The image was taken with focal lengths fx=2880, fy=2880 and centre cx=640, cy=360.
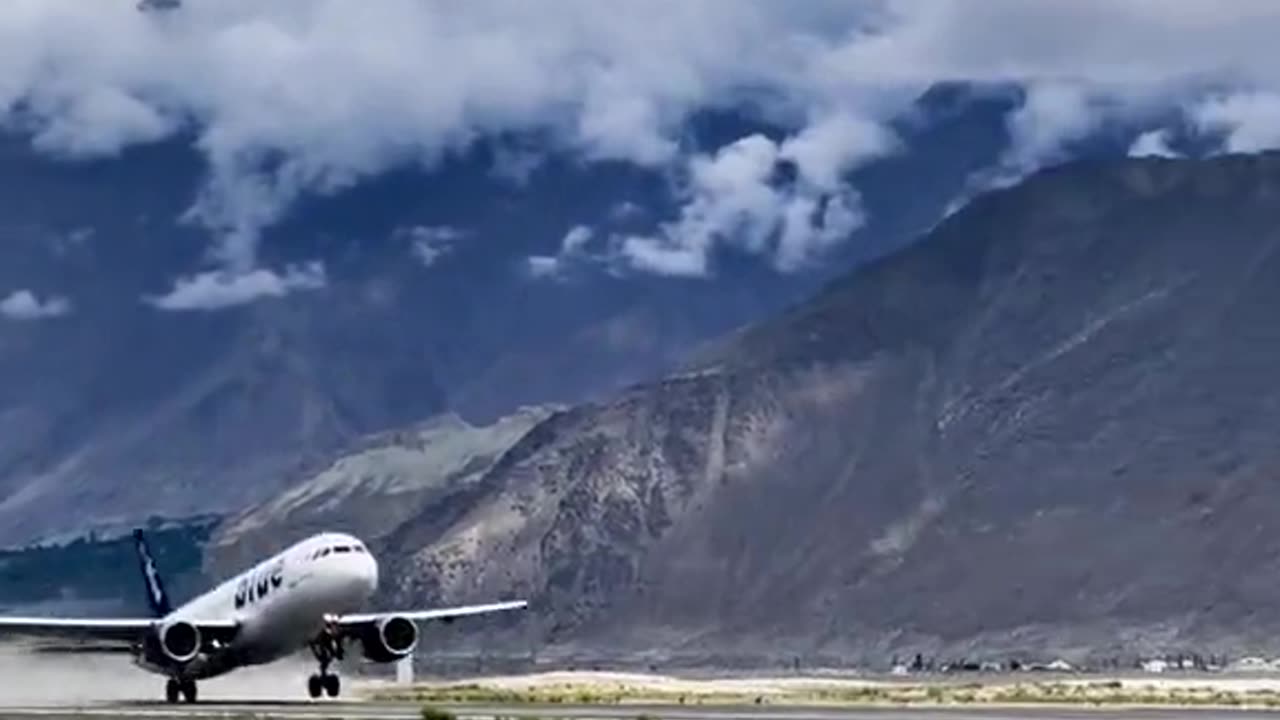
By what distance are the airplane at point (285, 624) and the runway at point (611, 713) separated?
428 centimetres

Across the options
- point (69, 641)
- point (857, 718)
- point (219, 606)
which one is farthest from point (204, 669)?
point (857, 718)

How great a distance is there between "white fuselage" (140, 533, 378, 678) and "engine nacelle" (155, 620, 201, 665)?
0.87 meters

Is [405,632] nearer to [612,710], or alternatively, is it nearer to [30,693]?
[612,710]

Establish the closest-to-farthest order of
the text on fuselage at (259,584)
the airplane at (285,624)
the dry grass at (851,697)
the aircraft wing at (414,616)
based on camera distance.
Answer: the airplane at (285,624), the aircraft wing at (414,616), the text on fuselage at (259,584), the dry grass at (851,697)

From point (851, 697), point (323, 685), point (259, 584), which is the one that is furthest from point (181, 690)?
point (851, 697)

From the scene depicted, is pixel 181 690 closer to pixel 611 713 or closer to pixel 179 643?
pixel 179 643

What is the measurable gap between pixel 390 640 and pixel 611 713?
80.5 ft

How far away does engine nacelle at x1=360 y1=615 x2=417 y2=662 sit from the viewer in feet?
469

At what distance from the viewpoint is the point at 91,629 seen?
15438 centimetres

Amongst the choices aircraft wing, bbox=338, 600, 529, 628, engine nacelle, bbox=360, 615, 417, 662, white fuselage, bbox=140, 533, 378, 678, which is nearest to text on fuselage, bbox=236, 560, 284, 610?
white fuselage, bbox=140, 533, 378, 678

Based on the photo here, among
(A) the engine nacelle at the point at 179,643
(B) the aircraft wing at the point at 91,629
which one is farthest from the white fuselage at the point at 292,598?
(B) the aircraft wing at the point at 91,629

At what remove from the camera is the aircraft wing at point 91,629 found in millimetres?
149250

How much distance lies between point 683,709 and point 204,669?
3045 centimetres

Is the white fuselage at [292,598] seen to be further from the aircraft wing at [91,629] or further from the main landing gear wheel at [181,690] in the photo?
the aircraft wing at [91,629]
